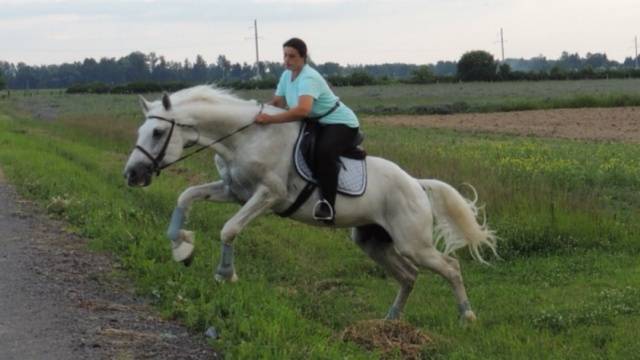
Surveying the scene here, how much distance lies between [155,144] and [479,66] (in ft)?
313

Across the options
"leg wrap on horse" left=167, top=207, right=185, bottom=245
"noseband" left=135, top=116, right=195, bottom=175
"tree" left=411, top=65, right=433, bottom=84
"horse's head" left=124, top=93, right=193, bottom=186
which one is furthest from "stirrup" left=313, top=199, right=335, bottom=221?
"tree" left=411, top=65, right=433, bottom=84

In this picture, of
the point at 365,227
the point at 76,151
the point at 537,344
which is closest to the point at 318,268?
the point at 365,227

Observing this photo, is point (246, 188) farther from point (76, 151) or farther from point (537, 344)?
point (76, 151)

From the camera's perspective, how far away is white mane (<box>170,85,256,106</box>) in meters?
7.95

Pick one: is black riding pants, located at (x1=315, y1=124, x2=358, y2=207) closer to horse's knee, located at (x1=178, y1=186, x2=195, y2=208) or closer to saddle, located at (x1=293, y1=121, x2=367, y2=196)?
saddle, located at (x1=293, y1=121, x2=367, y2=196)

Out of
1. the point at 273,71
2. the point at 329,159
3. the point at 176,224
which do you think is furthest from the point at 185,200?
the point at 273,71

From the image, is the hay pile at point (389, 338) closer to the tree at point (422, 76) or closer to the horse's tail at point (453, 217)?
the horse's tail at point (453, 217)

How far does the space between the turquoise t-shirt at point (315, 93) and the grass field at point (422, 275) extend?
177cm

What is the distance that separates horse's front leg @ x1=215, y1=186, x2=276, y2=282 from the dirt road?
2.81 ft

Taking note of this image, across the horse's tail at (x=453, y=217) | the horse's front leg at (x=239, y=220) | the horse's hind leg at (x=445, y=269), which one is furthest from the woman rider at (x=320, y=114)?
the horse's tail at (x=453, y=217)

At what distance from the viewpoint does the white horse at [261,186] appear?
7.65m

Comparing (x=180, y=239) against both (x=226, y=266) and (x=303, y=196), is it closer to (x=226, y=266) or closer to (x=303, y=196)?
(x=226, y=266)

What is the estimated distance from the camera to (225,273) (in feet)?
25.7

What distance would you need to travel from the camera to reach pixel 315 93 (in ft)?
25.9
